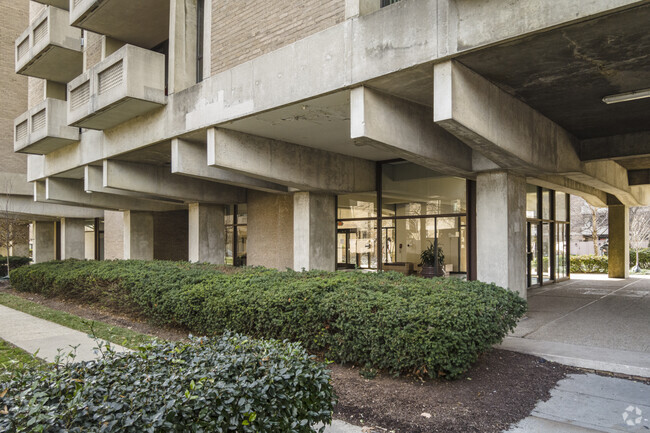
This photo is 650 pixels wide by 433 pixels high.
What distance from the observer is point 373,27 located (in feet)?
26.5

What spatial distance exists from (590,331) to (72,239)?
1162 inches

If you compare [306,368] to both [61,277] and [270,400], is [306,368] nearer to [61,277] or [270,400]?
[270,400]

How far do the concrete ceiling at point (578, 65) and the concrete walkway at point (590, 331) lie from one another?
451 centimetres

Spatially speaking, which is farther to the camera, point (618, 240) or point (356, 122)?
point (618, 240)

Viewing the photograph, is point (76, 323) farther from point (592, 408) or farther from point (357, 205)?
point (592, 408)

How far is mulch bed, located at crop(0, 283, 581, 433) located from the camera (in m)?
4.82

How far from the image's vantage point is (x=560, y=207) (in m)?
19.8

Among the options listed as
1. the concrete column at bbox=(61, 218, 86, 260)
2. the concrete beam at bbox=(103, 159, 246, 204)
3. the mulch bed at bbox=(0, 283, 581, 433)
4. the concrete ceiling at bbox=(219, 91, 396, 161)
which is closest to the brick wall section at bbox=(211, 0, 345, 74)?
the concrete ceiling at bbox=(219, 91, 396, 161)

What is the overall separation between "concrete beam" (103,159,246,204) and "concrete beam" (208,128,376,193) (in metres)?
5.22

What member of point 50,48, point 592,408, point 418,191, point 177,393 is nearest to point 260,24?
point 418,191

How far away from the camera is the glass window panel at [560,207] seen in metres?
19.3

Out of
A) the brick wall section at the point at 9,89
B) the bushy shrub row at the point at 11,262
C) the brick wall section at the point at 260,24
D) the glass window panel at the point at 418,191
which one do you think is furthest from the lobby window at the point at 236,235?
the brick wall section at the point at 9,89

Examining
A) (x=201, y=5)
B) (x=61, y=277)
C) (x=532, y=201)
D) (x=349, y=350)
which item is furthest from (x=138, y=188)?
(x=532, y=201)

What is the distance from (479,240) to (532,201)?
7692 millimetres
